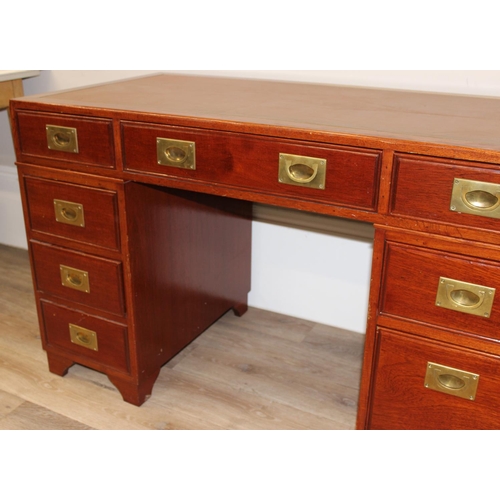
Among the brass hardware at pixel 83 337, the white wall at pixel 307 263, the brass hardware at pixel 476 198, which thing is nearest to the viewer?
the brass hardware at pixel 476 198

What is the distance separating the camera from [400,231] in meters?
1.13

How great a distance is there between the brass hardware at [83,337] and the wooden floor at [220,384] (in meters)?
0.15

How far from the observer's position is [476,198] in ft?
3.43

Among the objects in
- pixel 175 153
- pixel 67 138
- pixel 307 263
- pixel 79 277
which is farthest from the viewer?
pixel 307 263

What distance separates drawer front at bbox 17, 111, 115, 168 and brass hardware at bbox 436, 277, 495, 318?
2.60ft

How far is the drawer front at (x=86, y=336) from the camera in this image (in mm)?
1600

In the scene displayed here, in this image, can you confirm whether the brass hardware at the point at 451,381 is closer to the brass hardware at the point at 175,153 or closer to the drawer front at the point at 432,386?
the drawer front at the point at 432,386

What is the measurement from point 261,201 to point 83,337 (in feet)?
2.38

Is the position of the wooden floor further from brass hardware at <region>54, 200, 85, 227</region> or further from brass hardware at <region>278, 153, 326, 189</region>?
brass hardware at <region>278, 153, 326, 189</region>

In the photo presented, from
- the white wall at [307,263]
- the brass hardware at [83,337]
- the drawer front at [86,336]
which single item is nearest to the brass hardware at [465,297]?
the white wall at [307,263]

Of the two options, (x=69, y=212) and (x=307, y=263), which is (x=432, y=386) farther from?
(x=69, y=212)

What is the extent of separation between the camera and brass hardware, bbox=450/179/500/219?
102cm

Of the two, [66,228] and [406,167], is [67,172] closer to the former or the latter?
[66,228]

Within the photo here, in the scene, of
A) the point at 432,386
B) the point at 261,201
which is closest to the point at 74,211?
the point at 261,201
